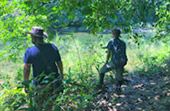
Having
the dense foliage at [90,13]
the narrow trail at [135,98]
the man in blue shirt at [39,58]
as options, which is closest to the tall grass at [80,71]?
the man in blue shirt at [39,58]

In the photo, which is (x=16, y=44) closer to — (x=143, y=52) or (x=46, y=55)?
(x=46, y=55)

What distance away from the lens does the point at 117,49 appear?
468 centimetres

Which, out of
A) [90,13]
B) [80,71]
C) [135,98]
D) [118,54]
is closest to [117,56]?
[118,54]

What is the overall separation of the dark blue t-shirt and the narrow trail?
63.6 inches

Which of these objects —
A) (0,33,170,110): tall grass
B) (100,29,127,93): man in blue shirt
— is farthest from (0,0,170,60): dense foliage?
(0,33,170,110): tall grass

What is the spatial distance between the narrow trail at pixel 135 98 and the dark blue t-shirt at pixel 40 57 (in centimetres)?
162

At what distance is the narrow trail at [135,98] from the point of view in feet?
12.1

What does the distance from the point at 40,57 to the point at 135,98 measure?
2568 mm

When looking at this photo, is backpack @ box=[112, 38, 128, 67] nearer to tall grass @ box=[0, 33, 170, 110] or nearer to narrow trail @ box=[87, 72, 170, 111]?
tall grass @ box=[0, 33, 170, 110]

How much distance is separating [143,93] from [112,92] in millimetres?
812

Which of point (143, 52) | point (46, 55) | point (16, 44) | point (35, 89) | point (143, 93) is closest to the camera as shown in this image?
point (35, 89)

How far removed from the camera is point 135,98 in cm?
434

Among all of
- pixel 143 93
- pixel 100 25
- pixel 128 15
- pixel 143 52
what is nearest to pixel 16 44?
pixel 100 25

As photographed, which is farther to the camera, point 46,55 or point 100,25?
point 100,25
